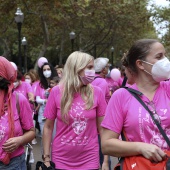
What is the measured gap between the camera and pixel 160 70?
8.63ft

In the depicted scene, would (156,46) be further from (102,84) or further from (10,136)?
(102,84)

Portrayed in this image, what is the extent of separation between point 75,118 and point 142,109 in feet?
4.53

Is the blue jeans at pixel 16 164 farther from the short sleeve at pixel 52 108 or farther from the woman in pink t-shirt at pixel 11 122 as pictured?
the short sleeve at pixel 52 108

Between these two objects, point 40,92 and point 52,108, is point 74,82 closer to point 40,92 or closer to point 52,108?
point 52,108

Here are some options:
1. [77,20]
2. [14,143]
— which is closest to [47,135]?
[14,143]

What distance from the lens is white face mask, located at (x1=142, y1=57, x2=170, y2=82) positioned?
2.63 m

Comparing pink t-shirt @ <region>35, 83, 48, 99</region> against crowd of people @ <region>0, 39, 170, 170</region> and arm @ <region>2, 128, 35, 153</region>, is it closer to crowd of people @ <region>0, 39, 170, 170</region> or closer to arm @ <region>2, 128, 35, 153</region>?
crowd of people @ <region>0, 39, 170, 170</region>

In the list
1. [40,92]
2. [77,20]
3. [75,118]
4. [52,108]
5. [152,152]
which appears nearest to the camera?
[152,152]

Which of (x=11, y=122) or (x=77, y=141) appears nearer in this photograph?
(x=11, y=122)

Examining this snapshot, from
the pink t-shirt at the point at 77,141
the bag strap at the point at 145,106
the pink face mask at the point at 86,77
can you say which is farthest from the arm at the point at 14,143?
the bag strap at the point at 145,106

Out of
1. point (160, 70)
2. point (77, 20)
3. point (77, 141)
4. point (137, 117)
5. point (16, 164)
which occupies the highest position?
point (160, 70)

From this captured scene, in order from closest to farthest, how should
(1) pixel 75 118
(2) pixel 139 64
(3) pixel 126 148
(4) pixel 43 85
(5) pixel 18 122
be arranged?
(3) pixel 126 148, (2) pixel 139 64, (5) pixel 18 122, (1) pixel 75 118, (4) pixel 43 85

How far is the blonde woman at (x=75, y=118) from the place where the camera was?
3918 millimetres

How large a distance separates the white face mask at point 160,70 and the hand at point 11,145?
4.65ft
